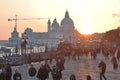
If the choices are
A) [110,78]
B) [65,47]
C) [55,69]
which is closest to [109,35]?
[65,47]

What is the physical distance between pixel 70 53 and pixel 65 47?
2.04m

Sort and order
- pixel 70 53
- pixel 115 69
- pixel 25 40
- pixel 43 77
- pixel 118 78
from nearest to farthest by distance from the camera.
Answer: pixel 43 77 < pixel 118 78 < pixel 115 69 < pixel 25 40 < pixel 70 53

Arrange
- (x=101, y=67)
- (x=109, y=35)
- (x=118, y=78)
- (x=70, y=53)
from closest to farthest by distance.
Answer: (x=101, y=67) → (x=118, y=78) → (x=70, y=53) → (x=109, y=35)

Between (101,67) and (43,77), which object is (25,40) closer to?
(101,67)

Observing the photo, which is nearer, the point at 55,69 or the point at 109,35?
the point at 55,69

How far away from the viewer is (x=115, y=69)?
3775cm

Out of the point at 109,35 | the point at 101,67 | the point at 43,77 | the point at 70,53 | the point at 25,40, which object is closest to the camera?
the point at 43,77

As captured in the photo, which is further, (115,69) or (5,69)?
(115,69)

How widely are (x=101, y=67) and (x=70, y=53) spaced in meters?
33.3

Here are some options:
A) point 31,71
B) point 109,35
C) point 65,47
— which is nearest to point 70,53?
point 65,47

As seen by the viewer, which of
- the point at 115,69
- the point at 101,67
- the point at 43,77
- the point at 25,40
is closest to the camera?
the point at 43,77

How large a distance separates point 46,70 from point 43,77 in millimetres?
402

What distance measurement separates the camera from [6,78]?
2344cm

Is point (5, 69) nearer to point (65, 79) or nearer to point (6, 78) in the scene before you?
point (6, 78)
